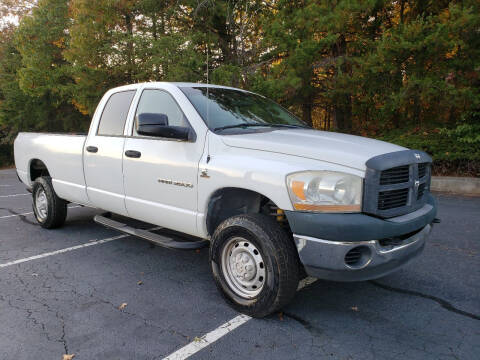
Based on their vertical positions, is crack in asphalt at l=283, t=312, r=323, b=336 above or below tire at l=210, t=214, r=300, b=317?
below

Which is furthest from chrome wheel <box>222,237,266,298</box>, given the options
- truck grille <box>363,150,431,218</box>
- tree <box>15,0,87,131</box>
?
tree <box>15,0,87,131</box>

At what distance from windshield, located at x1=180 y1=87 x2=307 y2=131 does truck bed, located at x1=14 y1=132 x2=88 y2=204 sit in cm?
192

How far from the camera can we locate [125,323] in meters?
3.11

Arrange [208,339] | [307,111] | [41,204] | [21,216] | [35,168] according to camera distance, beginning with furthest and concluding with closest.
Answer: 1. [307,111]
2. [21,216]
3. [35,168]
4. [41,204]
5. [208,339]

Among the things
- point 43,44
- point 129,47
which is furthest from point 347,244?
point 43,44

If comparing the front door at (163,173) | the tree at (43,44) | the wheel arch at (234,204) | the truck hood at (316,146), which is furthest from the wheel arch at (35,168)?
the tree at (43,44)

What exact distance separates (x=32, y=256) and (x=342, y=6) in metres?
9.10

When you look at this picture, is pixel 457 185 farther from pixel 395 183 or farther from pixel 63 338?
pixel 63 338

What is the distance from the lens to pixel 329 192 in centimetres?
280

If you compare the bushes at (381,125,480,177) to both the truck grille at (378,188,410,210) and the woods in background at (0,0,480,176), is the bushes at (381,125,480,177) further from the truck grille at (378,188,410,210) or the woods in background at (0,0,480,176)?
the truck grille at (378,188,410,210)

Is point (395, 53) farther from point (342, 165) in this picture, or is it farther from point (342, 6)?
point (342, 165)

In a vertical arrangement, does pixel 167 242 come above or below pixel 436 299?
above

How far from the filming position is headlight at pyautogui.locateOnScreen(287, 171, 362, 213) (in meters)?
2.79

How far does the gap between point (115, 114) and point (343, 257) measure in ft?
10.8
